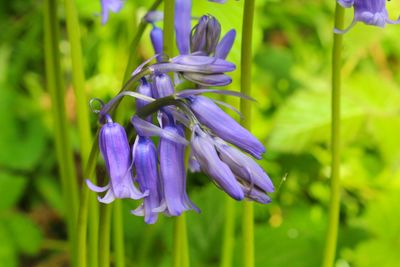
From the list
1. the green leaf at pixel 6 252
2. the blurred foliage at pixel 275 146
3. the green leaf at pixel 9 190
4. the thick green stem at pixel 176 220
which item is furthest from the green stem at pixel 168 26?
the green leaf at pixel 9 190

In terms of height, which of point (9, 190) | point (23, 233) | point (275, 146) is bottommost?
point (23, 233)

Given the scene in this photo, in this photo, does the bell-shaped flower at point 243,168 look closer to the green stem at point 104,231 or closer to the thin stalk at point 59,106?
the green stem at point 104,231

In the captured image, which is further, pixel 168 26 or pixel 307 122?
pixel 307 122

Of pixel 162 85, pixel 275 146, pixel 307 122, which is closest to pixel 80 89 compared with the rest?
pixel 162 85

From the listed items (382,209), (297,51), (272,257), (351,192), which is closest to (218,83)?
(272,257)

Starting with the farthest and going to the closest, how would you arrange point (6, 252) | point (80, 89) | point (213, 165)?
point (6, 252)
point (80, 89)
point (213, 165)

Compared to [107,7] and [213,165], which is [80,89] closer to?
[107,7]

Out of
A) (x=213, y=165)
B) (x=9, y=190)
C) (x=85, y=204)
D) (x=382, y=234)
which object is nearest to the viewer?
(x=213, y=165)
